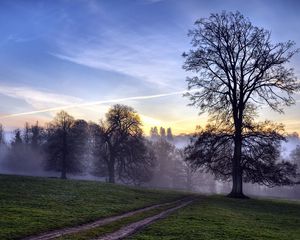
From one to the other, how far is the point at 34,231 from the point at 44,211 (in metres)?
6.81

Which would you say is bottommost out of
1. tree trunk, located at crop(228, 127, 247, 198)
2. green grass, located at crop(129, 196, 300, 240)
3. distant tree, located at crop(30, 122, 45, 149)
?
green grass, located at crop(129, 196, 300, 240)

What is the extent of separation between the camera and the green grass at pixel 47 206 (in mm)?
22547

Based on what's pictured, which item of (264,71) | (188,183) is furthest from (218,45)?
(188,183)

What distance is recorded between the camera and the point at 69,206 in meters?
31.7

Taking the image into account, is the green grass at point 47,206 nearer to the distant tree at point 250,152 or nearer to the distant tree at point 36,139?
the distant tree at point 250,152

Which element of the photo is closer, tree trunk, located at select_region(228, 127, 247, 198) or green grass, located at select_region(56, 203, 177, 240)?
green grass, located at select_region(56, 203, 177, 240)

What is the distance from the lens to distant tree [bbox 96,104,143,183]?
8719 centimetres

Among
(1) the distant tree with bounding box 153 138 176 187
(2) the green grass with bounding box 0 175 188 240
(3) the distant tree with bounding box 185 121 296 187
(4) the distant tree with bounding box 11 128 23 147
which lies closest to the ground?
(2) the green grass with bounding box 0 175 188 240

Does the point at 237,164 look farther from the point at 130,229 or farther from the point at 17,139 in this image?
the point at 17,139

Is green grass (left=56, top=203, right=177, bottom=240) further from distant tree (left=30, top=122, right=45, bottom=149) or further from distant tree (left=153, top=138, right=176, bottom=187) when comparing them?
distant tree (left=30, top=122, right=45, bottom=149)

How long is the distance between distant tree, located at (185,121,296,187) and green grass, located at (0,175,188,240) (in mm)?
13712

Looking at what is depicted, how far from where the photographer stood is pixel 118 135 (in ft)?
291

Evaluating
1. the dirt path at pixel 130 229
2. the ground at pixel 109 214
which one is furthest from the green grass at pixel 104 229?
the dirt path at pixel 130 229

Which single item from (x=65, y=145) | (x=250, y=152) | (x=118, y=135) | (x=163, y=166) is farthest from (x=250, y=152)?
(x=163, y=166)
